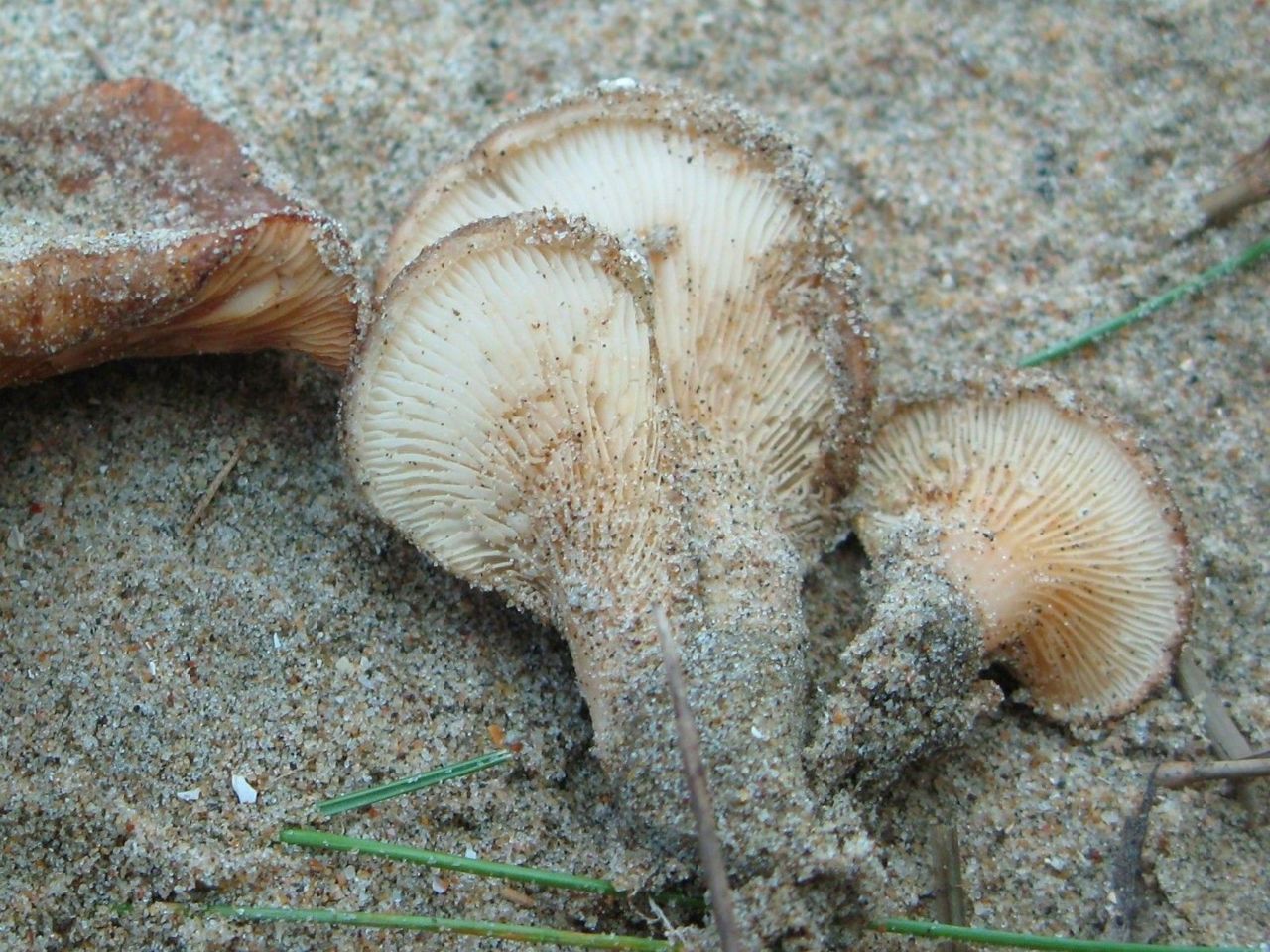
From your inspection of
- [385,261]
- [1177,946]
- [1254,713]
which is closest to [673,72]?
[385,261]

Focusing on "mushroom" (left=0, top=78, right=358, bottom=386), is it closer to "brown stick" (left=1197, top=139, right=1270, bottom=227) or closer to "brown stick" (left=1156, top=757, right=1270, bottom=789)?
"brown stick" (left=1156, top=757, right=1270, bottom=789)

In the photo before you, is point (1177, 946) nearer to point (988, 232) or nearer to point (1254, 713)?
point (1254, 713)

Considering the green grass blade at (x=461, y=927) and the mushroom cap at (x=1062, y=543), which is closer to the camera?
the green grass blade at (x=461, y=927)

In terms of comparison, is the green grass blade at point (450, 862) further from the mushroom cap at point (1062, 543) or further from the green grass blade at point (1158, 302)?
the green grass blade at point (1158, 302)

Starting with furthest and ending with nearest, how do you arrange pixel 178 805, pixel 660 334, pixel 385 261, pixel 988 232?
pixel 988 232, pixel 385 261, pixel 660 334, pixel 178 805

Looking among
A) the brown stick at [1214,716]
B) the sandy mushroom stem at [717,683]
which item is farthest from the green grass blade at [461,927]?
the brown stick at [1214,716]
